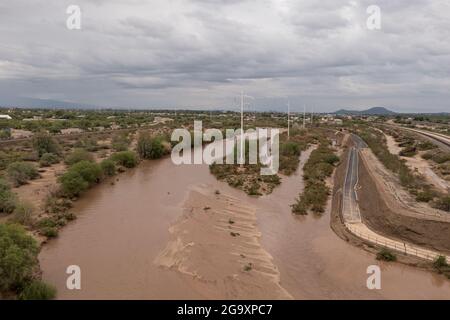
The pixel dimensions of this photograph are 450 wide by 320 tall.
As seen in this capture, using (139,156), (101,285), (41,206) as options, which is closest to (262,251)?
(101,285)

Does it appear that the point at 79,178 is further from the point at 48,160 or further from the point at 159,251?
the point at 48,160

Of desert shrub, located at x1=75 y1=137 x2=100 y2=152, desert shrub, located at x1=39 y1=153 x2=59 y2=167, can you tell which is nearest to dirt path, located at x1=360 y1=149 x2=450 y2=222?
desert shrub, located at x1=39 y1=153 x2=59 y2=167

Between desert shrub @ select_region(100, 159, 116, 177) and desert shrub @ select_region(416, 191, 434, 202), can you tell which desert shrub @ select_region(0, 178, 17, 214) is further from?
desert shrub @ select_region(416, 191, 434, 202)

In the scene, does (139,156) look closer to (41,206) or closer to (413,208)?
(41,206)

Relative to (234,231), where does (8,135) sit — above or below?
above

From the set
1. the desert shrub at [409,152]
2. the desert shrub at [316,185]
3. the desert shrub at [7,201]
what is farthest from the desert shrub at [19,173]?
the desert shrub at [409,152]

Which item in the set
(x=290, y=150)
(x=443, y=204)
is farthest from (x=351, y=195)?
(x=290, y=150)
